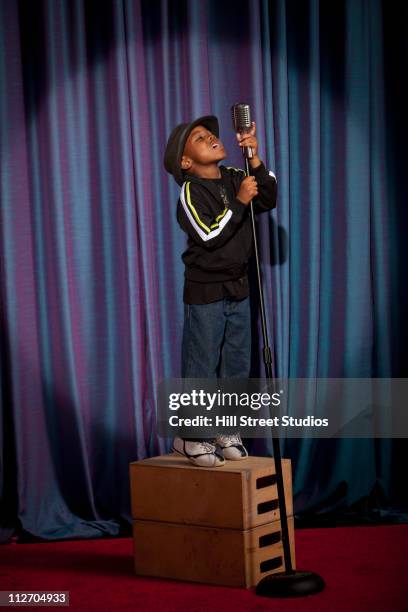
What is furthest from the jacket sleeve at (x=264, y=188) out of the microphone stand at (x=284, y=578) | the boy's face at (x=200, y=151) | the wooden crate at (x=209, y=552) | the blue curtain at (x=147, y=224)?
the wooden crate at (x=209, y=552)

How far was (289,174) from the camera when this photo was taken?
342 cm

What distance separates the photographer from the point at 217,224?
2.59 metres

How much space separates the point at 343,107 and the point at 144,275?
3.41 ft

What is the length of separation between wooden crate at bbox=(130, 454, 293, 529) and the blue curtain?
1.99 ft

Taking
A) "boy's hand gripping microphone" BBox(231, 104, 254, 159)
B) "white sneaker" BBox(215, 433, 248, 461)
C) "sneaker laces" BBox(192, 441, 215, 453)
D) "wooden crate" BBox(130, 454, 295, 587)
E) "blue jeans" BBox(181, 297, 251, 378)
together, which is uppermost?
"boy's hand gripping microphone" BBox(231, 104, 254, 159)

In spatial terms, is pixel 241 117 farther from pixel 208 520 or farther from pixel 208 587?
pixel 208 587

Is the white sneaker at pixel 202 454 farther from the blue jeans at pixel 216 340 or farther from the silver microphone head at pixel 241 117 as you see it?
the silver microphone head at pixel 241 117

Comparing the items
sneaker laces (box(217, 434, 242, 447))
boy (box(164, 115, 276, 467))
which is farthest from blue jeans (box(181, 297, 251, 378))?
sneaker laces (box(217, 434, 242, 447))

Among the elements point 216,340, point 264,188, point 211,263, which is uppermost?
point 264,188

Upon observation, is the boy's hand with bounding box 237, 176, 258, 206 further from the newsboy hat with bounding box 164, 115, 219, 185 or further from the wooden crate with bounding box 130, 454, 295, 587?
the wooden crate with bounding box 130, 454, 295, 587

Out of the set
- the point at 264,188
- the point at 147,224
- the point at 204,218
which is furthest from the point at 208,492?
the point at 147,224

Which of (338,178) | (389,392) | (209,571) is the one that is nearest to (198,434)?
(209,571)

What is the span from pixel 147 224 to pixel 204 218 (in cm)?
70

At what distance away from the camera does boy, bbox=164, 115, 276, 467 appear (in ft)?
8.66
